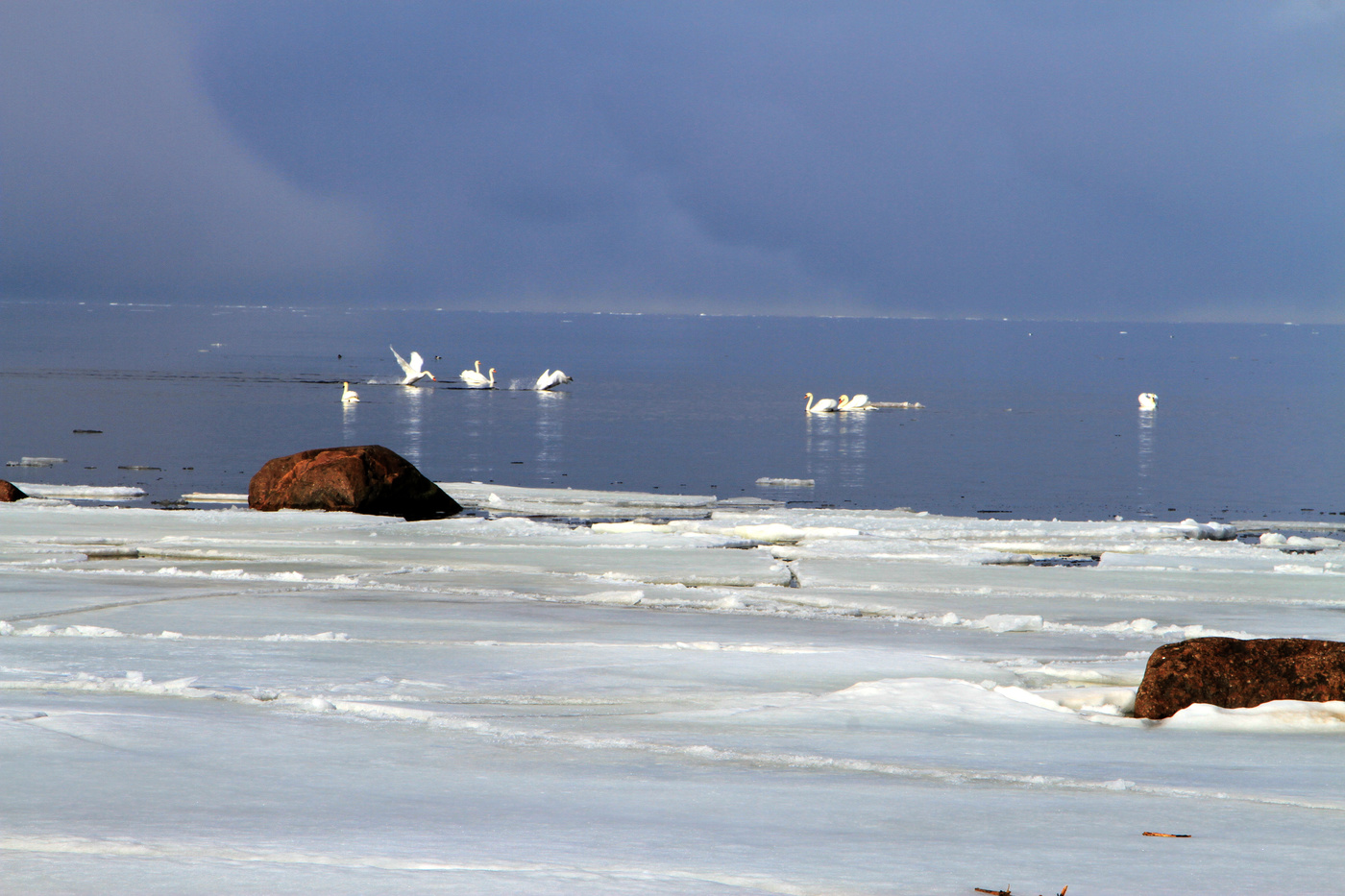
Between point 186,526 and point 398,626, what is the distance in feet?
20.6

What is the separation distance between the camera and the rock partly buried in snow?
1548 cm

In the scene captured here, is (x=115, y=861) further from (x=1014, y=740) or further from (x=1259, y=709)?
(x=1259, y=709)

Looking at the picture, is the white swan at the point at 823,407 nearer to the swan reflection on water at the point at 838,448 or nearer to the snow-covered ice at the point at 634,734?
the swan reflection on water at the point at 838,448

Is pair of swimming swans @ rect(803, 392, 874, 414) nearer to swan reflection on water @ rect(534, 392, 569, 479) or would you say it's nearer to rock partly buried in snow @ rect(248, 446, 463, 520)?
swan reflection on water @ rect(534, 392, 569, 479)

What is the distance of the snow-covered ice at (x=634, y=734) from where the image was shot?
147 inches

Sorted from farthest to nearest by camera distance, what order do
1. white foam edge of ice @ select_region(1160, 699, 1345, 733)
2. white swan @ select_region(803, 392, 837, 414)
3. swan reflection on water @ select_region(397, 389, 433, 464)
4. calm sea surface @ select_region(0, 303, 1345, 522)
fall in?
white swan @ select_region(803, 392, 837, 414) < swan reflection on water @ select_region(397, 389, 433, 464) < calm sea surface @ select_region(0, 303, 1345, 522) < white foam edge of ice @ select_region(1160, 699, 1345, 733)

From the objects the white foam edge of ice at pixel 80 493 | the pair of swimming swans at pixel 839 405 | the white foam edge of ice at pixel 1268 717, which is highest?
the pair of swimming swans at pixel 839 405

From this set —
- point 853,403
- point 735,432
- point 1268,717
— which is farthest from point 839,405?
point 1268,717

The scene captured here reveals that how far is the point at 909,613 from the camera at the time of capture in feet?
33.0

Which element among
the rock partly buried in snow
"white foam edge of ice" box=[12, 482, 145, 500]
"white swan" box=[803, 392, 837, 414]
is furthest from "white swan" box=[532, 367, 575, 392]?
the rock partly buried in snow

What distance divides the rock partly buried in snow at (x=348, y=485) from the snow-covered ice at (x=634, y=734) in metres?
3.51

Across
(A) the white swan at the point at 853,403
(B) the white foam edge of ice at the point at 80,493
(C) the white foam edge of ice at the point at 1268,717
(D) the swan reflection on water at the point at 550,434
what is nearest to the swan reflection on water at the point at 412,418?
(D) the swan reflection on water at the point at 550,434

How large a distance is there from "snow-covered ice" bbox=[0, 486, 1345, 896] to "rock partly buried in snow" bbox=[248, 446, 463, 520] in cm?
351

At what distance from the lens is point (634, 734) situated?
5621 millimetres
